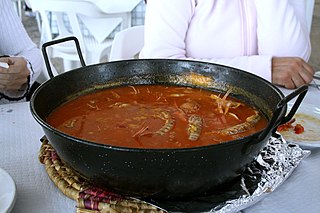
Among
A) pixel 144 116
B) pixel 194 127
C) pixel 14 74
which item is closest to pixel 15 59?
pixel 14 74

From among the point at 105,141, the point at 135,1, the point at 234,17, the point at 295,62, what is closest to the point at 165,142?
the point at 105,141

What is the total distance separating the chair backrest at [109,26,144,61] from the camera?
2016 millimetres

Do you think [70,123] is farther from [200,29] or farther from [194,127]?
[200,29]

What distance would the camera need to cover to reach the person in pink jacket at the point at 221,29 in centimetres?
174

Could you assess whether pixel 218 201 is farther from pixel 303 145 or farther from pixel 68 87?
pixel 68 87

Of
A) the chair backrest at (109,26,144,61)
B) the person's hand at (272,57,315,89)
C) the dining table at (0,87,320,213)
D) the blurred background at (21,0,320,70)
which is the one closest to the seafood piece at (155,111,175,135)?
the dining table at (0,87,320,213)

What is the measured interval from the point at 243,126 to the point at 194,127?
4.2 inches

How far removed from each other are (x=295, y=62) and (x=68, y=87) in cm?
89

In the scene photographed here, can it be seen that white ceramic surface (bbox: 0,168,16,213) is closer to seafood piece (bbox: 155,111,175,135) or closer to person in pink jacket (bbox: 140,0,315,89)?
seafood piece (bbox: 155,111,175,135)

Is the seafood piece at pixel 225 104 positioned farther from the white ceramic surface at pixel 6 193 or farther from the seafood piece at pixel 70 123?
the white ceramic surface at pixel 6 193

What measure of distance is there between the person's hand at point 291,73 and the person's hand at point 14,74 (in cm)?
90

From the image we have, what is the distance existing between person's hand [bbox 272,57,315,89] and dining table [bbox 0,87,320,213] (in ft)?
1.67

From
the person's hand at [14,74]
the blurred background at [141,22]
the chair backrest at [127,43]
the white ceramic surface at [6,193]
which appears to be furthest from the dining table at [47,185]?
the blurred background at [141,22]

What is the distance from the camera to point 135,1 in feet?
11.1
